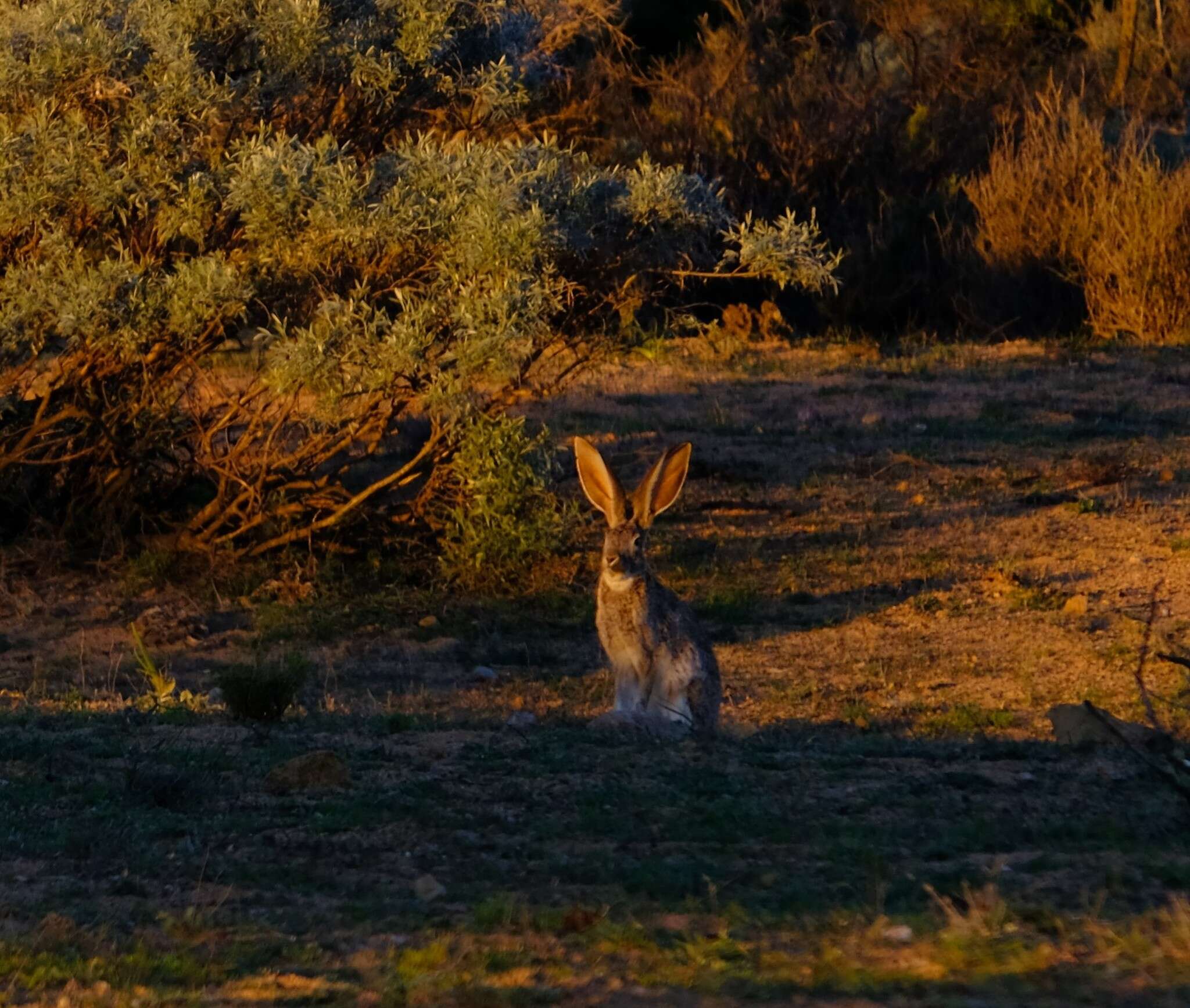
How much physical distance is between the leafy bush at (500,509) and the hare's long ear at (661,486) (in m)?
2.96

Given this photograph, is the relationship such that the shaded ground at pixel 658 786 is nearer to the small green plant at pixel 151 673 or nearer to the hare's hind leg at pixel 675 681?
the small green plant at pixel 151 673

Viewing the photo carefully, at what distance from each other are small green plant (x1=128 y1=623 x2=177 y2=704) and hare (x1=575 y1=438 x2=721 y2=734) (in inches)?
78.9

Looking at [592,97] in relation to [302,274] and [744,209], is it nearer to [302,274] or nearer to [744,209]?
[744,209]

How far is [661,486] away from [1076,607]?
3655 mm

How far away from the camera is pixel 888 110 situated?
22188mm

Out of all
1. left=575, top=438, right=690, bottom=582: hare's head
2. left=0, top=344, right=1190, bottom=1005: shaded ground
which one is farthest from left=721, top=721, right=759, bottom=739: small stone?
left=575, top=438, right=690, bottom=582: hare's head

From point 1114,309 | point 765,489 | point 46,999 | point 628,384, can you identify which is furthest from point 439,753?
point 1114,309

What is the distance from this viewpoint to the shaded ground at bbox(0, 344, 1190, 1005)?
13.2 ft

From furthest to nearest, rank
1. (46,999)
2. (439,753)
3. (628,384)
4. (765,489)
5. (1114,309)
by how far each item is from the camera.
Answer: (1114,309) < (628,384) < (765,489) < (439,753) < (46,999)

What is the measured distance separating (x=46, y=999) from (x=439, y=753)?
103 inches

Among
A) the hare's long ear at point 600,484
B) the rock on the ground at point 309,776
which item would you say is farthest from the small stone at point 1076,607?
the rock on the ground at point 309,776

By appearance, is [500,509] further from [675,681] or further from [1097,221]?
[1097,221]

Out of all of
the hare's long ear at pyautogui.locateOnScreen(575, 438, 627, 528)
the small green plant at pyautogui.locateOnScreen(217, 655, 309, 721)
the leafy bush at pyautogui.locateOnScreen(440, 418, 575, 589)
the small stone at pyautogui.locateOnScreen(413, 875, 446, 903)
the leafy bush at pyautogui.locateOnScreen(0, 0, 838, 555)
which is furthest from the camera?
the leafy bush at pyautogui.locateOnScreen(440, 418, 575, 589)

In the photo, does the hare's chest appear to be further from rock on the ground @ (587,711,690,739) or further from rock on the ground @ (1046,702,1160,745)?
rock on the ground @ (1046,702,1160,745)
